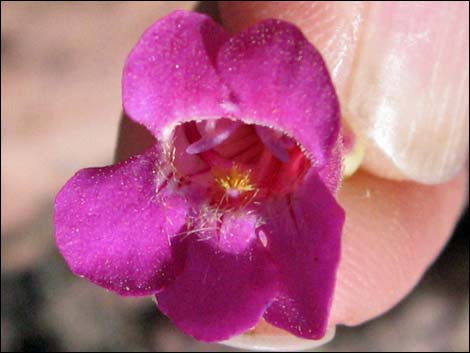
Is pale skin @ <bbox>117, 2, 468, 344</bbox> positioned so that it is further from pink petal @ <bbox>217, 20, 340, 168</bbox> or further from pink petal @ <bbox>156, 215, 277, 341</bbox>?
pink petal @ <bbox>217, 20, 340, 168</bbox>

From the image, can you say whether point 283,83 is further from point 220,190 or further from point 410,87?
point 410,87

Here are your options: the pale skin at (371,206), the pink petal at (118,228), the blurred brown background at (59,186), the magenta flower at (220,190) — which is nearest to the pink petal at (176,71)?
the magenta flower at (220,190)

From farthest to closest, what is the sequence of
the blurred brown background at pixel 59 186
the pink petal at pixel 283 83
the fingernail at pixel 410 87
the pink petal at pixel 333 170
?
the blurred brown background at pixel 59 186 < the fingernail at pixel 410 87 < the pink petal at pixel 333 170 < the pink petal at pixel 283 83

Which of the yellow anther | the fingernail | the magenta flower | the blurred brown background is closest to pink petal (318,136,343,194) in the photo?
the magenta flower

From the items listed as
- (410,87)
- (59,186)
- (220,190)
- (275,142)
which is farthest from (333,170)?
(59,186)

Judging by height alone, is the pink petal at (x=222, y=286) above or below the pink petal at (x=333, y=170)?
below

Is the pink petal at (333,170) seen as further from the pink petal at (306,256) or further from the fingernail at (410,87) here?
the fingernail at (410,87)
